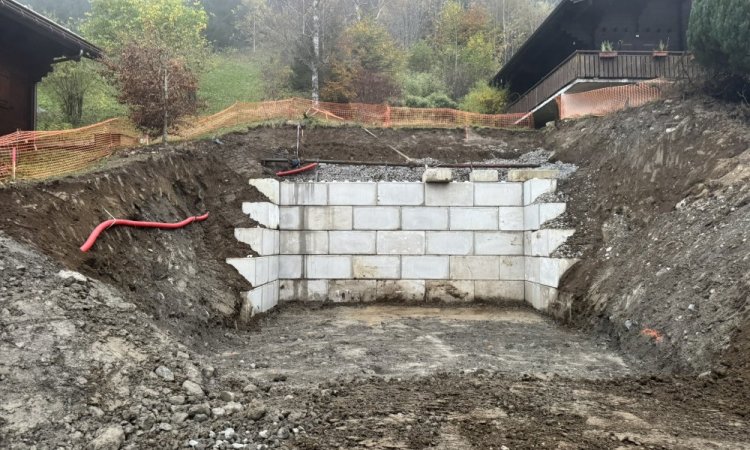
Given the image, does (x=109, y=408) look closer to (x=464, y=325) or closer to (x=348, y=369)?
(x=348, y=369)

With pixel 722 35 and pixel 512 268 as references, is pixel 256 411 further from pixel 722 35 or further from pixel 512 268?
pixel 722 35

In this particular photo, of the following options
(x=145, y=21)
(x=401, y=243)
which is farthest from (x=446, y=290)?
(x=145, y=21)

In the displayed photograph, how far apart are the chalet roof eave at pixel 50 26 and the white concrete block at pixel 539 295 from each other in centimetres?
1196

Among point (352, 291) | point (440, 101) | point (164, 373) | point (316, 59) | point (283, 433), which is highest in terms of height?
point (316, 59)

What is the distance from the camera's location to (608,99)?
13445 millimetres

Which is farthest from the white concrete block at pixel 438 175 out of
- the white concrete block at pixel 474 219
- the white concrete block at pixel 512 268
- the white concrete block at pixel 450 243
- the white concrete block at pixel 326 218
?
the white concrete block at pixel 512 268

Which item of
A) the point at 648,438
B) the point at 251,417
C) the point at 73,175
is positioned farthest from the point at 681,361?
the point at 73,175

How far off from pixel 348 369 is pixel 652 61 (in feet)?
45.6

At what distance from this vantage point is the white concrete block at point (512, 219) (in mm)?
10969

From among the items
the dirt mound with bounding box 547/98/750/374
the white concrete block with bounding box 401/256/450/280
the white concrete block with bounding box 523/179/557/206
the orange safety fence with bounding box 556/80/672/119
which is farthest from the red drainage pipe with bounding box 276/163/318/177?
the orange safety fence with bounding box 556/80/672/119

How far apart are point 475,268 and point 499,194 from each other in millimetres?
1746

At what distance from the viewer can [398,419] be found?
407 cm

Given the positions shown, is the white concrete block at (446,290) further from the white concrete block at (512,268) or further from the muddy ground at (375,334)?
the white concrete block at (512,268)

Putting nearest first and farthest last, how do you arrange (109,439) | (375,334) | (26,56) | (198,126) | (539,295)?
(109,439) → (375,334) → (539,295) → (26,56) → (198,126)
